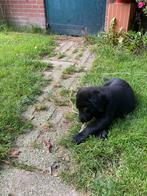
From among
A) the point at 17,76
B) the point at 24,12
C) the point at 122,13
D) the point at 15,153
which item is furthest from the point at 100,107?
the point at 24,12

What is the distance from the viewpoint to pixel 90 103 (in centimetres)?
230

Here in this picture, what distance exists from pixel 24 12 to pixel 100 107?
4.55 metres

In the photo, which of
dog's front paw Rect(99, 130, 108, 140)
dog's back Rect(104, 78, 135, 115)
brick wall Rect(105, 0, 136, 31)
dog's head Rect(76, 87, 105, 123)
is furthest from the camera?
brick wall Rect(105, 0, 136, 31)

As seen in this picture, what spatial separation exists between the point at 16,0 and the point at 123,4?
2697mm

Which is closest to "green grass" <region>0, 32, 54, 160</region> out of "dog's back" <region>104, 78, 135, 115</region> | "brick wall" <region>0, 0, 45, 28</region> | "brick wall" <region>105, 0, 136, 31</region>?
"brick wall" <region>0, 0, 45, 28</region>

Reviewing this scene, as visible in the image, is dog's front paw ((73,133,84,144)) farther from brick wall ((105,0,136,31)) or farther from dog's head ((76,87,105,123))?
brick wall ((105,0,136,31))

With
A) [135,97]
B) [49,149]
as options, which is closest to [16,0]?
[135,97]

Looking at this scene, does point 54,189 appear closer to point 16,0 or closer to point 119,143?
point 119,143

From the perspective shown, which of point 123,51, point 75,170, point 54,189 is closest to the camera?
point 54,189

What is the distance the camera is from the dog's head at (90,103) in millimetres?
2309

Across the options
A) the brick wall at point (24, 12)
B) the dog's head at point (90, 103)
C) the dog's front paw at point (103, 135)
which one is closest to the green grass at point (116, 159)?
the dog's front paw at point (103, 135)

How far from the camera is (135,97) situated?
2.99 m

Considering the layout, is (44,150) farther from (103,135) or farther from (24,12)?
(24,12)

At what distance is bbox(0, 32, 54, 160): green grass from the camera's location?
2.66 m
